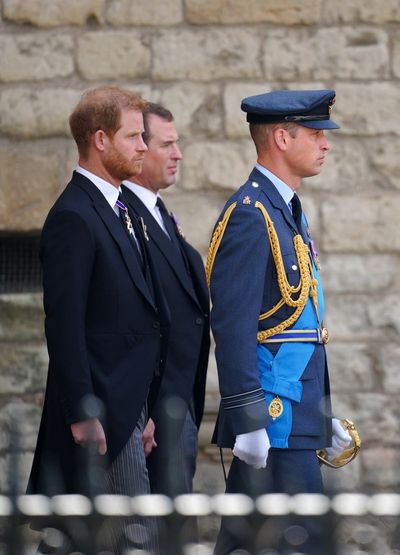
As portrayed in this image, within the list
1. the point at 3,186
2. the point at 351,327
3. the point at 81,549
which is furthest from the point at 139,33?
the point at 81,549

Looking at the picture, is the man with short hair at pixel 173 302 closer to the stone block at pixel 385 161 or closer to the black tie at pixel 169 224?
the black tie at pixel 169 224

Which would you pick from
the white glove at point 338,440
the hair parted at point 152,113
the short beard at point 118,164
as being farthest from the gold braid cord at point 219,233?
the hair parted at point 152,113

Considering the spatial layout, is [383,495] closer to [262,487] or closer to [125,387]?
[262,487]

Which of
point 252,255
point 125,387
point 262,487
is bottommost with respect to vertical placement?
point 125,387

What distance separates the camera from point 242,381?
12.9 ft

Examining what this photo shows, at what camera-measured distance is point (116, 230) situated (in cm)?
420

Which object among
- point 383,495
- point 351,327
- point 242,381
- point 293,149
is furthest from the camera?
point 351,327

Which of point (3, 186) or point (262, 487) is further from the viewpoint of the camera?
point (3, 186)

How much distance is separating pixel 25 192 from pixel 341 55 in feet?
4.72

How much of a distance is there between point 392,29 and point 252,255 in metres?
2.22

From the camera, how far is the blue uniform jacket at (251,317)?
3.94 metres

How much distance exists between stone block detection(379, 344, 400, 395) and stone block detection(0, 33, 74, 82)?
Result: 1.77 meters

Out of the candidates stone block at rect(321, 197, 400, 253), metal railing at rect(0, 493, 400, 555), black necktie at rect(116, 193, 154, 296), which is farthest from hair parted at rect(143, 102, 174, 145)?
metal railing at rect(0, 493, 400, 555)

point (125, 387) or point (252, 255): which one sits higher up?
point (252, 255)
